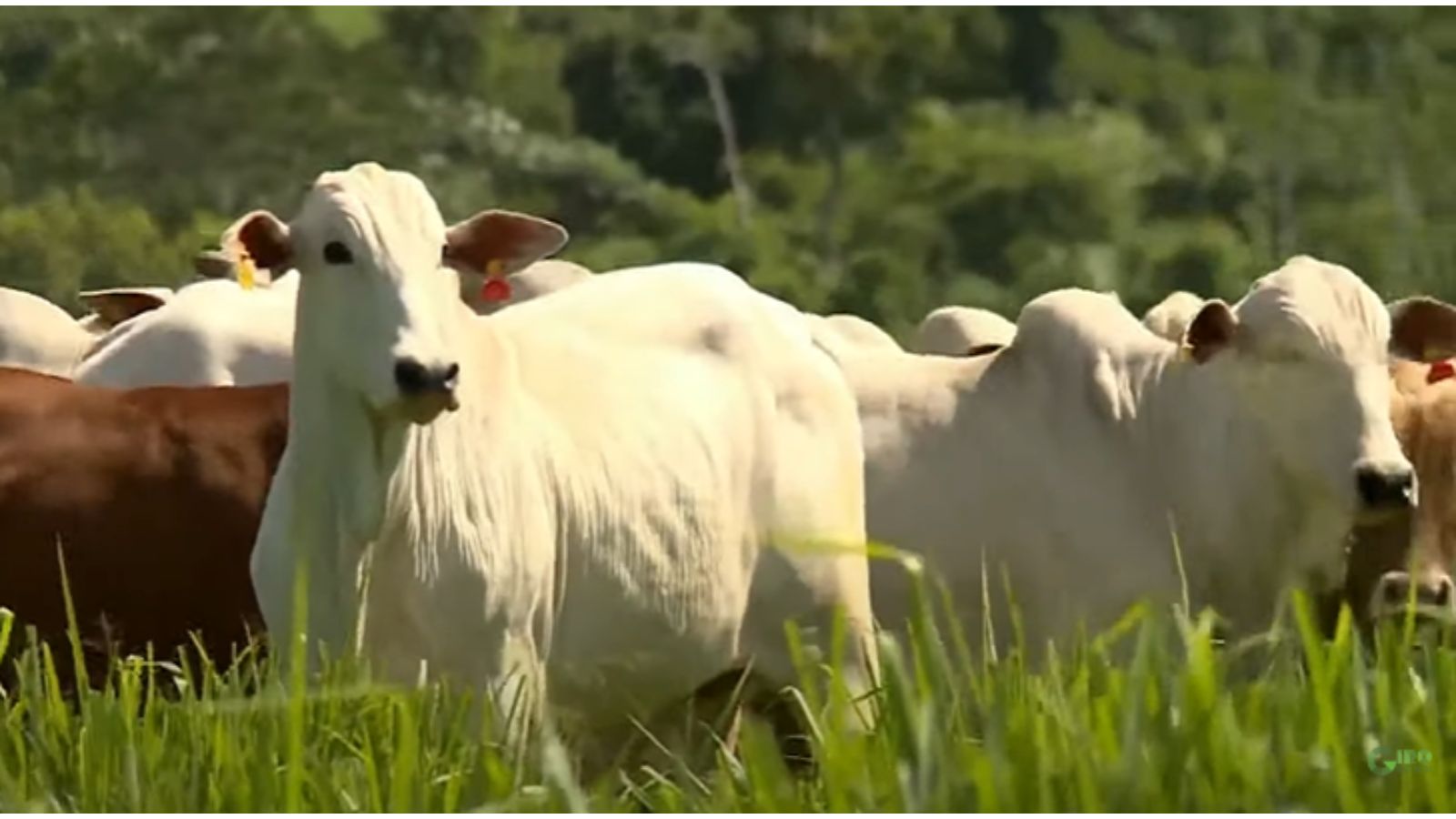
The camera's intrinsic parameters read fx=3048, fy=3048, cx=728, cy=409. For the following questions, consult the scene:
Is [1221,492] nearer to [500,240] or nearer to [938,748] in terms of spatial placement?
[500,240]

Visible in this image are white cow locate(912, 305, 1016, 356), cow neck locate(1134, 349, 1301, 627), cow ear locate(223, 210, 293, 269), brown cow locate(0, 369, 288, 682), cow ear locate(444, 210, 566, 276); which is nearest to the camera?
cow ear locate(223, 210, 293, 269)

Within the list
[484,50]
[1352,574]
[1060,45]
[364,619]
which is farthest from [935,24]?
[364,619]

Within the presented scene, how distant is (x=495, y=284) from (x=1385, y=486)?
1.85 m

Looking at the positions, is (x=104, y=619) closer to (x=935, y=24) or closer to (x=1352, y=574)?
(x=1352, y=574)

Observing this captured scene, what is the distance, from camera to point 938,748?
281 cm

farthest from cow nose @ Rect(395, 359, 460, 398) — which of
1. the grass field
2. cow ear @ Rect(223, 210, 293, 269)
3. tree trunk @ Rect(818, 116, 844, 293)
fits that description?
tree trunk @ Rect(818, 116, 844, 293)

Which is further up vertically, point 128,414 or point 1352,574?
point 128,414

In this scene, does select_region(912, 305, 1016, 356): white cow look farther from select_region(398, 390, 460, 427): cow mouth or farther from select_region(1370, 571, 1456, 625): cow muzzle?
select_region(398, 390, 460, 427): cow mouth

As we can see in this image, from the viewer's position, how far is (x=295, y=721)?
310 cm

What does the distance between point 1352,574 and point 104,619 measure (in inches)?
109

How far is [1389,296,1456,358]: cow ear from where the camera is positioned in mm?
6730

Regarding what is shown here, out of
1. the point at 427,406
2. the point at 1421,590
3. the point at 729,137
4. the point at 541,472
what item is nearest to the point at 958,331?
the point at 1421,590

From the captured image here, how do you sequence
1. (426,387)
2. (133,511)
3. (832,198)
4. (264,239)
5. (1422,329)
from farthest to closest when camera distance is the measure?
(832,198) → (1422,329) → (133,511) → (264,239) → (426,387)

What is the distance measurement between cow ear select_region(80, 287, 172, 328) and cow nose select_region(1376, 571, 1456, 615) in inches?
141
